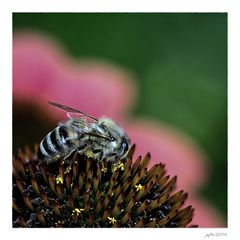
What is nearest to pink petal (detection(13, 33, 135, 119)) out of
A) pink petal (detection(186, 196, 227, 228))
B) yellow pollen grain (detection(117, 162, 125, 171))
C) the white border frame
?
the white border frame

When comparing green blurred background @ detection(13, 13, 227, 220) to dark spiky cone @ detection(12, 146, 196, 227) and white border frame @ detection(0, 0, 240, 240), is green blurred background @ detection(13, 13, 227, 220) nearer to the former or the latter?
white border frame @ detection(0, 0, 240, 240)

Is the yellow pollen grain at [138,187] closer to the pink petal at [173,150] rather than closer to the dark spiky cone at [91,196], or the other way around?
the dark spiky cone at [91,196]

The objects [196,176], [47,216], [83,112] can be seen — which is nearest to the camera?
[47,216]
